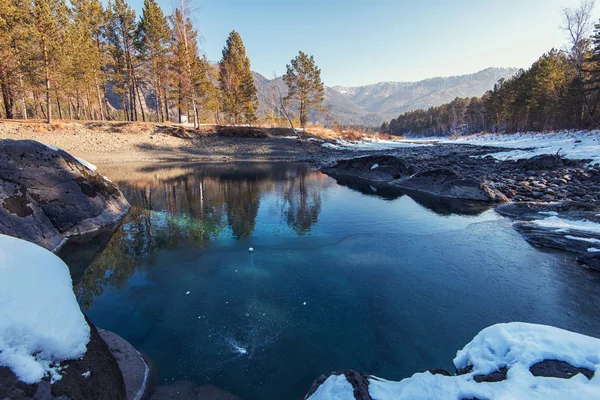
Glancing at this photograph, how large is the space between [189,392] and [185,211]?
954cm

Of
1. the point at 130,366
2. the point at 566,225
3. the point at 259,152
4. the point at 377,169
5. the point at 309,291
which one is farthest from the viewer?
the point at 259,152

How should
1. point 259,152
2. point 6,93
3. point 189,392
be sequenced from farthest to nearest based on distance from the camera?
point 259,152
point 6,93
point 189,392

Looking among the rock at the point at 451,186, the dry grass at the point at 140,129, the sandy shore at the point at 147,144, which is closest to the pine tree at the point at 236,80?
the dry grass at the point at 140,129

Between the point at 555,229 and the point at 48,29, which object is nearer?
the point at 555,229

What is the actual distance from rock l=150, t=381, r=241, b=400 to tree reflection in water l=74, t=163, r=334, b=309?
9.86ft

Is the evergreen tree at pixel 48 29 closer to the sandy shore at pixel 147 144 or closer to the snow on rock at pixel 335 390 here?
the sandy shore at pixel 147 144

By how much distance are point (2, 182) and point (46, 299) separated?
7.12 meters

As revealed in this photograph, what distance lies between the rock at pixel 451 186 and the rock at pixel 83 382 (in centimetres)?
1561

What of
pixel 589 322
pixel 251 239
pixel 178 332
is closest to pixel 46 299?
pixel 178 332

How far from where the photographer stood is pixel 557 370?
253 centimetres

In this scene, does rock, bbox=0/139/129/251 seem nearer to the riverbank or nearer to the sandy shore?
the riverbank

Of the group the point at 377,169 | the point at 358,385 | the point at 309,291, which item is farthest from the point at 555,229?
the point at 377,169

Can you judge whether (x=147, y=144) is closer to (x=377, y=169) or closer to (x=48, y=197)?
(x=377, y=169)

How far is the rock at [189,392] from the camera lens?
140 inches
